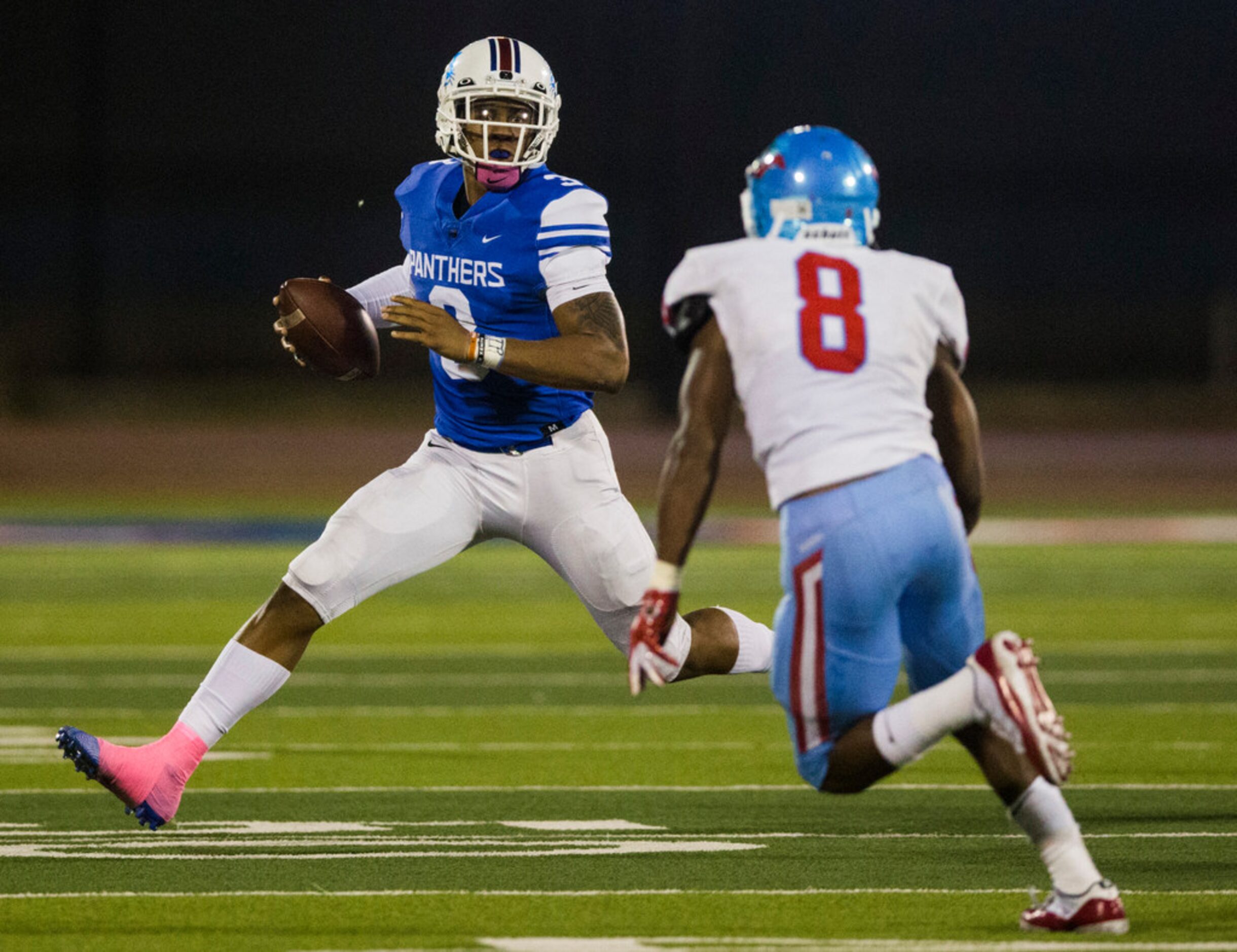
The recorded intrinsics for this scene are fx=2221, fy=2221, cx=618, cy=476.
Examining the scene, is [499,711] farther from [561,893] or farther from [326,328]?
[561,893]

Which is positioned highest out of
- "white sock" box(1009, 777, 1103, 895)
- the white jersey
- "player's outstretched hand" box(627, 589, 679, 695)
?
the white jersey

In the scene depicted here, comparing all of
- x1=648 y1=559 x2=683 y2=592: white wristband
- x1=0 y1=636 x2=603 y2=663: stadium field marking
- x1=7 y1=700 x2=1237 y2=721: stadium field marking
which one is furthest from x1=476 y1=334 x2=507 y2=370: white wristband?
x1=0 y1=636 x2=603 y2=663: stadium field marking

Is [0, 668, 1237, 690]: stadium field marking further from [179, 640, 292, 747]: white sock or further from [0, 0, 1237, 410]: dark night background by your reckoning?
[0, 0, 1237, 410]: dark night background

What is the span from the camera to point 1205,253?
26.7m

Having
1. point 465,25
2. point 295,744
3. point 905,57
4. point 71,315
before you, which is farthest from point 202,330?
point 295,744

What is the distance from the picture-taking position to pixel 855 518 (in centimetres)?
373

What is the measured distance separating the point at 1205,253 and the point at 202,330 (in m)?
12.3

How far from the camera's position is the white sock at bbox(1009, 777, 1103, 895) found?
3.79 metres

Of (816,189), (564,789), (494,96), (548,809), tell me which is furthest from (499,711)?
(816,189)

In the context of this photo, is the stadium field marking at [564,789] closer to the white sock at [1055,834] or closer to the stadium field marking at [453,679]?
the white sock at [1055,834]

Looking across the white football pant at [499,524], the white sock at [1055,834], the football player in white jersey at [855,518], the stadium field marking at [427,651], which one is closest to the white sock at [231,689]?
the white football pant at [499,524]

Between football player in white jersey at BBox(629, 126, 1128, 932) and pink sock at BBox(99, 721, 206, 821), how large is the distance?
4.40 feet

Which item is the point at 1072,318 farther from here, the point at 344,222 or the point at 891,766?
the point at 891,766

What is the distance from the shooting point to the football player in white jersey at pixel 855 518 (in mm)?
3730
